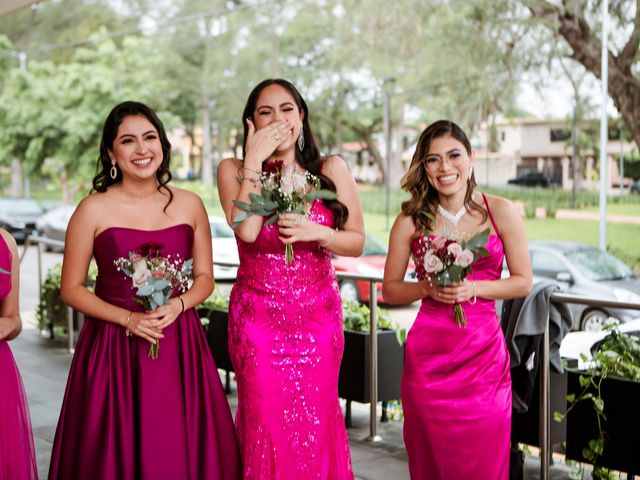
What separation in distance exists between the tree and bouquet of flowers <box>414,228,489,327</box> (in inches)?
551

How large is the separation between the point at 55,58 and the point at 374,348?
30111 mm

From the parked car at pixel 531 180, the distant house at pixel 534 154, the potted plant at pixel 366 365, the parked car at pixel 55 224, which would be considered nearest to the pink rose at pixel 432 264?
the potted plant at pixel 366 365

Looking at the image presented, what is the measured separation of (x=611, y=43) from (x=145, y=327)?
49.9 feet

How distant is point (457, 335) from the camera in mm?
3652

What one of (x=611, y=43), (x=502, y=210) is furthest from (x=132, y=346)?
(x=611, y=43)

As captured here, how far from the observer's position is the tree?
16.6 m

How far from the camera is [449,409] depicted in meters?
3.64

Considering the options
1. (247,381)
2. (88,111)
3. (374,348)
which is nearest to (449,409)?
(247,381)

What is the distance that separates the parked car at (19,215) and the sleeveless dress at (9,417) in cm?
2542

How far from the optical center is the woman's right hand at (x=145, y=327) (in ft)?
11.4

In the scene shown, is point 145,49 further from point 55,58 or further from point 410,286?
point 410,286

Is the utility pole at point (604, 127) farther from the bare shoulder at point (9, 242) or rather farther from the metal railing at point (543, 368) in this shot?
the bare shoulder at point (9, 242)

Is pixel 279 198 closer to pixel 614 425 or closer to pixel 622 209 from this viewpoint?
pixel 614 425

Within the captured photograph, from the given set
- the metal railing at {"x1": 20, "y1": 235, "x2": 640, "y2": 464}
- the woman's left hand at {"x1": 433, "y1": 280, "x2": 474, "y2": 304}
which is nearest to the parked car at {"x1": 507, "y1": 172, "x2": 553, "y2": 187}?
the metal railing at {"x1": 20, "y1": 235, "x2": 640, "y2": 464}
